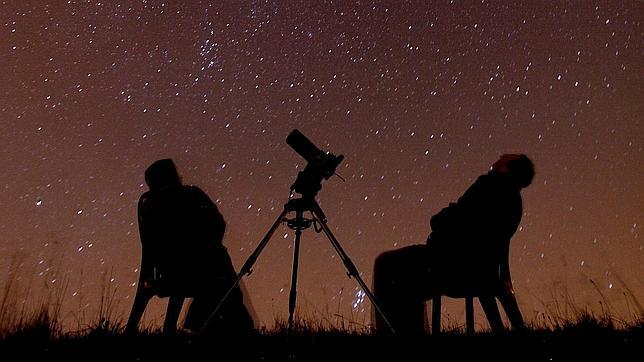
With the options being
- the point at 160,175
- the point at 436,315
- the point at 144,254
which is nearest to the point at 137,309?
the point at 144,254

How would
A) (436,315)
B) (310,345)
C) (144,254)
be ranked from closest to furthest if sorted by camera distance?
1. (310,345)
2. (436,315)
3. (144,254)

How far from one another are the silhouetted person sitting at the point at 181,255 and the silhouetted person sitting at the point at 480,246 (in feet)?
3.51

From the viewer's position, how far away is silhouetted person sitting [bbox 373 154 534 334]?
336cm

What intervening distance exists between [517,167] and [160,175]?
85.7 inches

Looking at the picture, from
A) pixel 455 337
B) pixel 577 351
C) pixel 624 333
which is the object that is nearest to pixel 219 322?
pixel 455 337

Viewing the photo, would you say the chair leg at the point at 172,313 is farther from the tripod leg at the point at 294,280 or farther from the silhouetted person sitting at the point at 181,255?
the tripod leg at the point at 294,280

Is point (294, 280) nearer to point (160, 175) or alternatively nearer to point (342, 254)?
point (342, 254)

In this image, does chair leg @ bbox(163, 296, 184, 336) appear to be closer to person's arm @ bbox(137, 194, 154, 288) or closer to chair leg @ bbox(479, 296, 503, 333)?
person's arm @ bbox(137, 194, 154, 288)

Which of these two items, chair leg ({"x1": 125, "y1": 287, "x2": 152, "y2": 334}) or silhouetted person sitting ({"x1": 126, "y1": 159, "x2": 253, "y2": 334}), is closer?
chair leg ({"x1": 125, "y1": 287, "x2": 152, "y2": 334})

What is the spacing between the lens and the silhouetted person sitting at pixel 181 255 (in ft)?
11.4

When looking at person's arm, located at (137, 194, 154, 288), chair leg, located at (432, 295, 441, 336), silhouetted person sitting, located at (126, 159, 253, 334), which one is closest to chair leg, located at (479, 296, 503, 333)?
chair leg, located at (432, 295, 441, 336)

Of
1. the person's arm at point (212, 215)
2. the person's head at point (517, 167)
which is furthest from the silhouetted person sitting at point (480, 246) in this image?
the person's arm at point (212, 215)

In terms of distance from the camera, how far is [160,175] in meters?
3.74

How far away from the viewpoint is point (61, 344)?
9.68 ft
